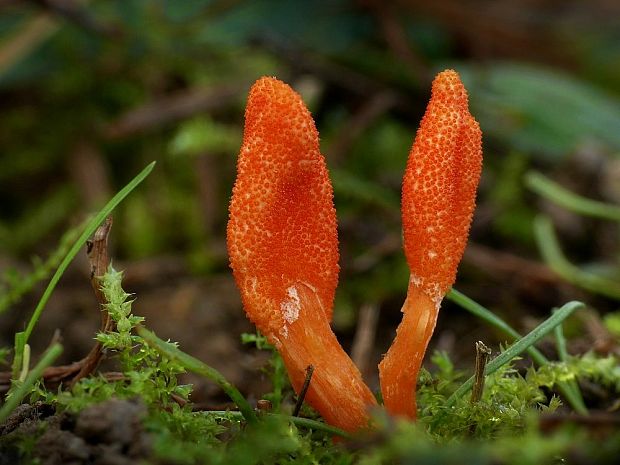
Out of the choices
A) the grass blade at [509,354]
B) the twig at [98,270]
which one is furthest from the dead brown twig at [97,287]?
the grass blade at [509,354]

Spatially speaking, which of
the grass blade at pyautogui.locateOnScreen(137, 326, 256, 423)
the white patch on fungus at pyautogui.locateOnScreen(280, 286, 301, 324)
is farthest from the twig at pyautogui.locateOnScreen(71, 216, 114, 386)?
the white patch on fungus at pyautogui.locateOnScreen(280, 286, 301, 324)


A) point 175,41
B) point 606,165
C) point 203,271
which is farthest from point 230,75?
point 606,165

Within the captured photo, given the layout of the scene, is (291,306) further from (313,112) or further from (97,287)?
(313,112)

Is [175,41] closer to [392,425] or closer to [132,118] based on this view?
[132,118]

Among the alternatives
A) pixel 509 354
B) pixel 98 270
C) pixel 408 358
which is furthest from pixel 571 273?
pixel 98 270

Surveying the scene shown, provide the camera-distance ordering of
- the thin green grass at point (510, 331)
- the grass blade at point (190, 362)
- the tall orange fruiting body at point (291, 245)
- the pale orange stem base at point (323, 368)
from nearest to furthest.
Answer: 1. the grass blade at point (190, 362)
2. the tall orange fruiting body at point (291, 245)
3. the pale orange stem base at point (323, 368)
4. the thin green grass at point (510, 331)

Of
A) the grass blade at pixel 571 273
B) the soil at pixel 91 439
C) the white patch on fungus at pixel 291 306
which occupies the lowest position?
the grass blade at pixel 571 273

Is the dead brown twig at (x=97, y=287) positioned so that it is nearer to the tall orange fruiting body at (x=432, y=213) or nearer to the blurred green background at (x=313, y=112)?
the tall orange fruiting body at (x=432, y=213)

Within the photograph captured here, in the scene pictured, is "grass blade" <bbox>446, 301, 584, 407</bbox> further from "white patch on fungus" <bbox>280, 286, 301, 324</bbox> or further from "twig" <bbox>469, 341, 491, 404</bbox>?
"white patch on fungus" <bbox>280, 286, 301, 324</bbox>
